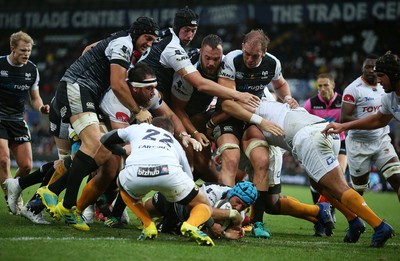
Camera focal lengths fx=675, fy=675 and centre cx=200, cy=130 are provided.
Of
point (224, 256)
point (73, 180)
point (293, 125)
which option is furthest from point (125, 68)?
point (224, 256)

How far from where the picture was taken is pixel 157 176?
22.1ft

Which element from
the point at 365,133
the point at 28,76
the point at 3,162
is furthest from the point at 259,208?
the point at 28,76

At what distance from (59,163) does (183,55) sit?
223cm

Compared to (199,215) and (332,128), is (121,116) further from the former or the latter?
(332,128)

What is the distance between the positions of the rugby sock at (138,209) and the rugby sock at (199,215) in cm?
50

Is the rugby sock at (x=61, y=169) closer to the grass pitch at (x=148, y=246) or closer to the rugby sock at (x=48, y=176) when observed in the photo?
the rugby sock at (x=48, y=176)

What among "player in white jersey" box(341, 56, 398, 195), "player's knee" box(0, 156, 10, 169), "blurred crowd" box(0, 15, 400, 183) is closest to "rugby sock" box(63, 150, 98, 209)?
"player's knee" box(0, 156, 10, 169)

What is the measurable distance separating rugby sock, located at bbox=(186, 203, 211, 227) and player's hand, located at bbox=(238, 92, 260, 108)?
1987 millimetres

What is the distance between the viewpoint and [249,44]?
836 cm

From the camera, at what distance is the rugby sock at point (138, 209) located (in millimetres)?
6996

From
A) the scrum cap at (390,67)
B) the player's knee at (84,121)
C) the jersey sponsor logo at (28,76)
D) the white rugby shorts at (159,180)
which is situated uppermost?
the scrum cap at (390,67)

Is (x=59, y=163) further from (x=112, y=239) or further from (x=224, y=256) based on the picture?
(x=224, y=256)

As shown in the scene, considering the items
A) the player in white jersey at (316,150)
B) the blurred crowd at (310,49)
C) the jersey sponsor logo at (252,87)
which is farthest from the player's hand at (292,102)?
the blurred crowd at (310,49)

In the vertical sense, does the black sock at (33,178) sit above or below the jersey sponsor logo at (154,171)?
below
